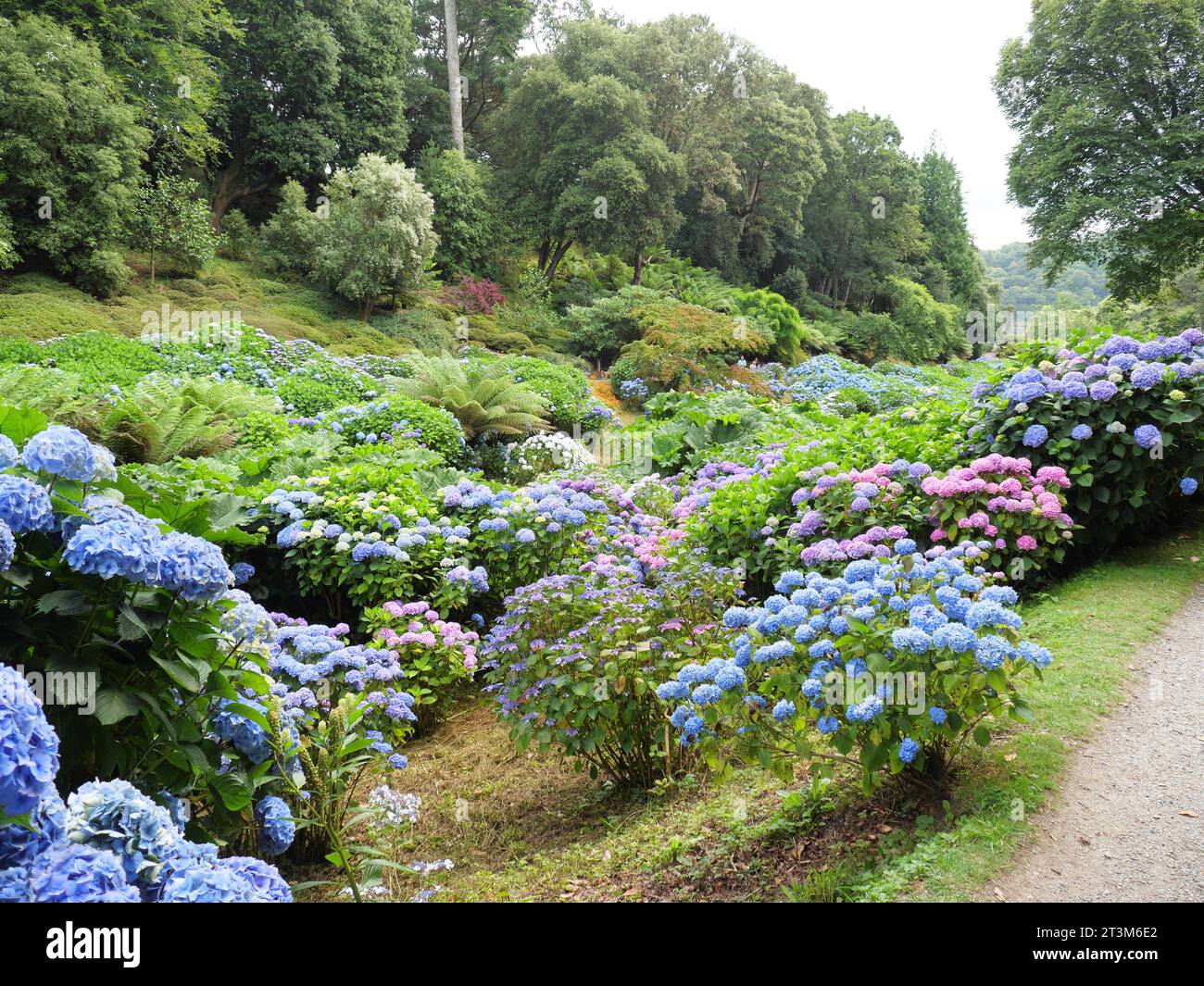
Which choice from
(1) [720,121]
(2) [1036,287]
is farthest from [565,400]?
(2) [1036,287]

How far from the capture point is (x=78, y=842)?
4.35 ft

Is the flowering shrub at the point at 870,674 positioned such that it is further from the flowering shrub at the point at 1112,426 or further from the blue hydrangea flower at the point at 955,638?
the flowering shrub at the point at 1112,426

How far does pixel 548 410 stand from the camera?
10.8 meters

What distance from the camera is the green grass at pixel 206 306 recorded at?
1138 centimetres

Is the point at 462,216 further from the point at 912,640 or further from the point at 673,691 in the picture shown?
the point at 912,640

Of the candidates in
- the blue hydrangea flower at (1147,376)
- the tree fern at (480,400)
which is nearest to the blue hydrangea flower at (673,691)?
the blue hydrangea flower at (1147,376)

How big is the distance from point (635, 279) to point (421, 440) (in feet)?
51.6

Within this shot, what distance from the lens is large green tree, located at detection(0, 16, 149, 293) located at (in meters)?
12.5

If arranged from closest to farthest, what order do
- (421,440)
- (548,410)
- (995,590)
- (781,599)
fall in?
(995,590), (781,599), (421,440), (548,410)

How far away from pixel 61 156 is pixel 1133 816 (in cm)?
1646

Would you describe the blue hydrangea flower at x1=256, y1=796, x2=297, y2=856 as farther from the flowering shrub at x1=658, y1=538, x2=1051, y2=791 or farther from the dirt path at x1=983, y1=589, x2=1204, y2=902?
the dirt path at x1=983, y1=589, x2=1204, y2=902
